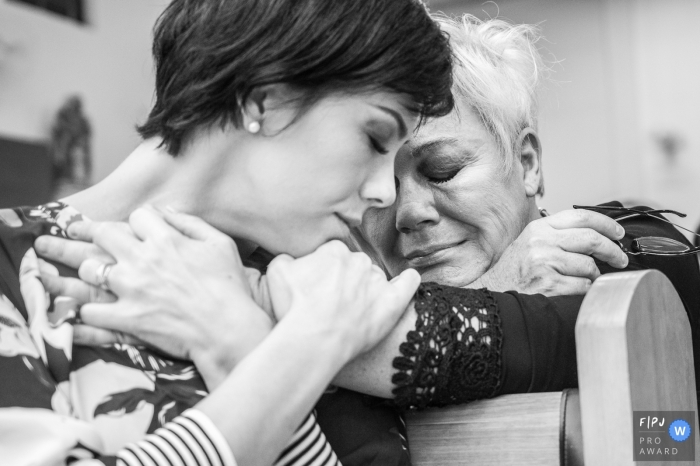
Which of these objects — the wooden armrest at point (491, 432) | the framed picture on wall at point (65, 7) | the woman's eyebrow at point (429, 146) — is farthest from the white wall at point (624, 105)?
the wooden armrest at point (491, 432)

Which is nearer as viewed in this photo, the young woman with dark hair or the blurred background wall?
the young woman with dark hair

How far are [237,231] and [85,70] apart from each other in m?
3.14

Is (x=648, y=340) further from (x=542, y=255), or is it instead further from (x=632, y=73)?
(x=632, y=73)

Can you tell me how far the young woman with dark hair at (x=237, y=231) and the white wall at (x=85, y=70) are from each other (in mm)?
2277

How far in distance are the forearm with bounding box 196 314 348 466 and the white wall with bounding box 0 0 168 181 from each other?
261 centimetres

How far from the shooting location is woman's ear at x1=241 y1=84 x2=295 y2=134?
1.01m

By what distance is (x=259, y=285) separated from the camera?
967 mm

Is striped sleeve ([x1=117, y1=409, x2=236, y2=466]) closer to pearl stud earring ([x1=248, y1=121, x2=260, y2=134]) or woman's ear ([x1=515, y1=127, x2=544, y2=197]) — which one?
pearl stud earring ([x1=248, y1=121, x2=260, y2=134])

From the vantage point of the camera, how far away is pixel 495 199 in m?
1.46

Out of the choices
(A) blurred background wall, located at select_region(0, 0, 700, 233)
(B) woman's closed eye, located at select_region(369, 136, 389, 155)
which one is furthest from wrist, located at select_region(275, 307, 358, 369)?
(A) blurred background wall, located at select_region(0, 0, 700, 233)

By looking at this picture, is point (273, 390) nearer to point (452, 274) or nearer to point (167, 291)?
point (167, 291)

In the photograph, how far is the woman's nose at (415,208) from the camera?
141cm

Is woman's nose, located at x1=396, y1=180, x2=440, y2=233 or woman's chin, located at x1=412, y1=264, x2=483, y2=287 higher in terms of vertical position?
woman's nose, located at x1=396, y1=180, x2=440, y2=233

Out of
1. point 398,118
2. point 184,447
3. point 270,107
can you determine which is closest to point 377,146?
point 398,118
